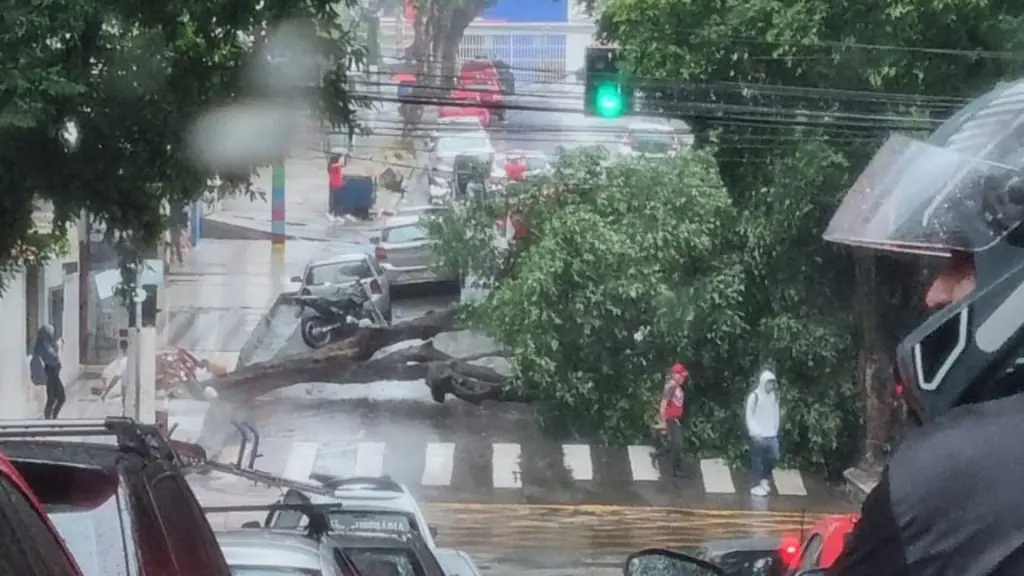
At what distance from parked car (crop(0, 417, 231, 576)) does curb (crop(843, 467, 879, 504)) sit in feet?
48.9

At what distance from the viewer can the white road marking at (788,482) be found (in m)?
18.0

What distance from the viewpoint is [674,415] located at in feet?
61.3

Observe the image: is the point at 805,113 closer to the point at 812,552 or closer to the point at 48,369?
the point at 48,369

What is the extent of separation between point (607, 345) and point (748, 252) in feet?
6.64

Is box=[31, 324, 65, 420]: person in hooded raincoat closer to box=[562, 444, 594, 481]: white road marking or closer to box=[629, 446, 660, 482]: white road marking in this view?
box=[562, 444, 594, 481]: white road marking

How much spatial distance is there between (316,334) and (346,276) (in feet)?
2.87

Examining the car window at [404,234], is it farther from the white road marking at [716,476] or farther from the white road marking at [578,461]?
the white road marking at [716,476]

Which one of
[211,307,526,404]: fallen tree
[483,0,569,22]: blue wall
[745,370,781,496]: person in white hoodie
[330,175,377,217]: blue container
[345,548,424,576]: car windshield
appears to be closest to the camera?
[345,548,424,576]: car windshield

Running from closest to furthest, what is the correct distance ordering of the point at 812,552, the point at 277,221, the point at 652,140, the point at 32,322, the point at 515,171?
the point at 812,552, the point at 32,322, the point at 652,140, the point at 515,171, the point at 277,221

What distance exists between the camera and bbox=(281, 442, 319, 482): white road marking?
58.4 feet

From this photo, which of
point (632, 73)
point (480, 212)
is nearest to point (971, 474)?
point (632, 73)

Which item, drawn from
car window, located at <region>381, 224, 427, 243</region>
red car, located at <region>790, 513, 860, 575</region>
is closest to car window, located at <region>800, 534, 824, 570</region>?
red car, located at <region>790, 513, 860, 575</region>

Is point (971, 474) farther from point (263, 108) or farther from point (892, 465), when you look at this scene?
point (263, 108)

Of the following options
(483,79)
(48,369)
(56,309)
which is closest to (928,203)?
(483,79)
